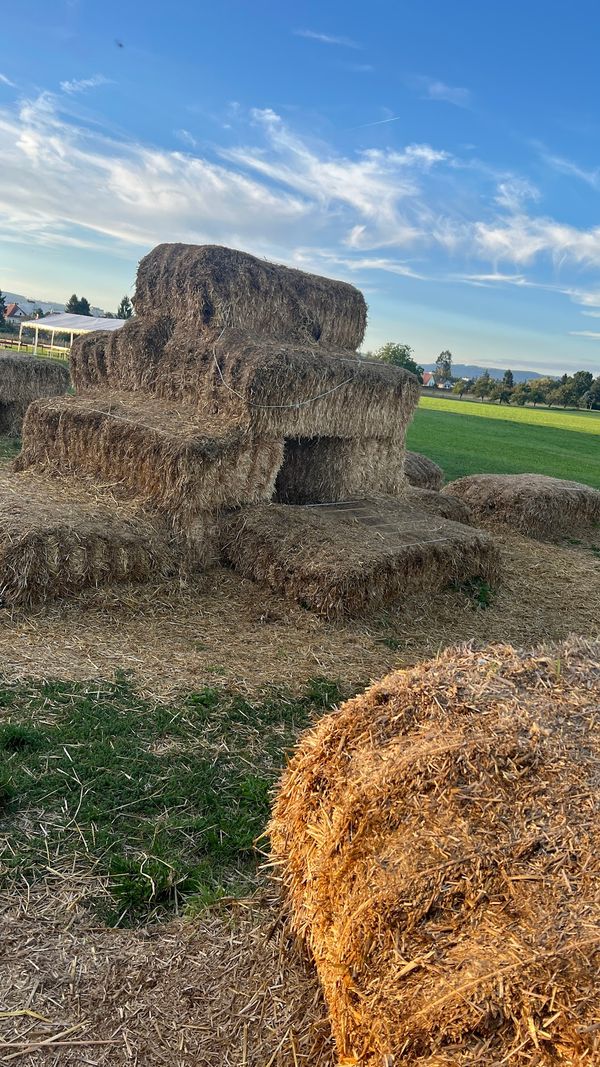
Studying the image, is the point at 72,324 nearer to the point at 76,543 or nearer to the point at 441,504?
the point at 441,504

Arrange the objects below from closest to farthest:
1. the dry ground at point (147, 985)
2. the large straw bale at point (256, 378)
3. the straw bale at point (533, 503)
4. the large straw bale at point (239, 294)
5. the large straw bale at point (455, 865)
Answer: the large straw bale at point (455, 865)
the dry ground at point (147, 985)
the large straw bale at point (256, 378)
the large straw bale at point (239, 294)
the straw bale at point (533, 503)

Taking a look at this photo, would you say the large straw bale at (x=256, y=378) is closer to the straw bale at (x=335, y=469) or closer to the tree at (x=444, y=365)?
the straw bale at (x=335, y=469)

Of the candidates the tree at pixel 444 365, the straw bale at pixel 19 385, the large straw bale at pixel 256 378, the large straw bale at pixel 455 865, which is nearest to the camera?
the large straw bale at pixel 455 865

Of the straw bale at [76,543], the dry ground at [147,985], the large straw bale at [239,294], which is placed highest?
the large straw bale at [239,294]

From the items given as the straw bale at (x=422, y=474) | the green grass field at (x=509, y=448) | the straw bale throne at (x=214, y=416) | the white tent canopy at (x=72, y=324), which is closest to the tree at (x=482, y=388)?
the green grass field at (x=509, y=448)

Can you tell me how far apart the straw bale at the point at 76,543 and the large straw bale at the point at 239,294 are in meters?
2.87

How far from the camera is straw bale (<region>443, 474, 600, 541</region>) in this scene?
14.0m

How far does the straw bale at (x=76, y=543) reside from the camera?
7.06 m

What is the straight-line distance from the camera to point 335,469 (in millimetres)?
11000

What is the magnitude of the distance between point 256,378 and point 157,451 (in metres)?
1.46

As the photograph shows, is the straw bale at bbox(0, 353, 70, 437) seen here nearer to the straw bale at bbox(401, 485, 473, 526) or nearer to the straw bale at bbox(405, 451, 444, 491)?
the straw bale at bbox(405, 451, 444, 491)

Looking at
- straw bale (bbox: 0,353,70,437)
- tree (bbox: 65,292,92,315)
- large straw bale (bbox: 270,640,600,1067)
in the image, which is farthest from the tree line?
large straw bale (bbox: 270,640,600,1067)

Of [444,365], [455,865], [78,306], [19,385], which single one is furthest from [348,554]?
[444,365]

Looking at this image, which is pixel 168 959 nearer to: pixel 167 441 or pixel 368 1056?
pixel 368 1056
